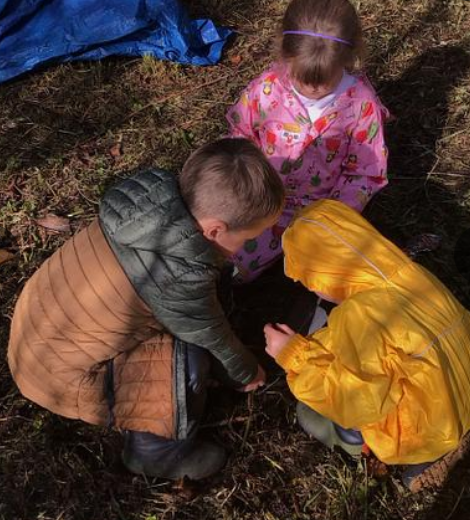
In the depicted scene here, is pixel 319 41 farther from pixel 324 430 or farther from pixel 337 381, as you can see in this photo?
pixel 324 430

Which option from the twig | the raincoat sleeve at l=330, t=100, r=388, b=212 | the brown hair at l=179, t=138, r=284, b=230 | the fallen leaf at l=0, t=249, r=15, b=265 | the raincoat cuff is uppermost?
the brown hair at l=179, t=138, r=284, b=230

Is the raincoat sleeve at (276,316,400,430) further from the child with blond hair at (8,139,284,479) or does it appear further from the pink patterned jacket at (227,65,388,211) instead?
the pink patterned jacket at (227,65,388,211)

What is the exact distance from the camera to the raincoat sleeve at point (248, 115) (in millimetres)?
2851

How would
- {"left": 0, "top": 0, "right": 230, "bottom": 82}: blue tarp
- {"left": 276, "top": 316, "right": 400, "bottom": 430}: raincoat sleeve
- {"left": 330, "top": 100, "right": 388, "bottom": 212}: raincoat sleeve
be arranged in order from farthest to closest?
{"left": 0, "top": 0, "right": 230, "bottom": 82}: blue tarp, {"left": 330, "top": 100, "right": 388, "bottom": 212}: raincoat sleeve, {"left": 276, "top": 316, "right": 400, "bottom": 430}: raincoat sleeve

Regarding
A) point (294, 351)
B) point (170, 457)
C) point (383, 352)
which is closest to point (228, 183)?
point (294, 351)

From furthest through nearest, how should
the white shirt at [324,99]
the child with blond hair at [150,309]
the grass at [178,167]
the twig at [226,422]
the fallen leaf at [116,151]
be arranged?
the fallen leaf at [116,151] → the white shirt at [324,99] → the twig at [226,422] → the grass at [178,167] → the child with blond hair at [150,309]

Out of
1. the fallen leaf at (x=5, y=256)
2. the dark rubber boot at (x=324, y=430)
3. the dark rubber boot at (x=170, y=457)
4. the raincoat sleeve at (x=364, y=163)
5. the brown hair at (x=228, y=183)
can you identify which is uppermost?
the brown hair at (x=228, y=183)

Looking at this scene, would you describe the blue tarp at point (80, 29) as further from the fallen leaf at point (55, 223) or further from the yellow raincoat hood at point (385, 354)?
the yellow raincoat hood at point (385, 354)

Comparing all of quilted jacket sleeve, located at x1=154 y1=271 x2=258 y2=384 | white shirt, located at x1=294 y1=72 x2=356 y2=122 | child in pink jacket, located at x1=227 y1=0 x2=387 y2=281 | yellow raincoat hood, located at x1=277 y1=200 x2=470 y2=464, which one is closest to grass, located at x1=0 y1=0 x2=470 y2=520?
child in pink jacket, located at x1=227 y1=0 x2=387 y2=281

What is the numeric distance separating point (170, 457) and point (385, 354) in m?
0.91

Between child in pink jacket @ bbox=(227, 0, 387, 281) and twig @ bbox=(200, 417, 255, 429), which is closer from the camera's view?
twig @ bbox=(200, 417, 255, 429)

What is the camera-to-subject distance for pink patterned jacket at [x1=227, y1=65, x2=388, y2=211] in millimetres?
2773

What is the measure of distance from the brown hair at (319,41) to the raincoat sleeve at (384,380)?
1.03m

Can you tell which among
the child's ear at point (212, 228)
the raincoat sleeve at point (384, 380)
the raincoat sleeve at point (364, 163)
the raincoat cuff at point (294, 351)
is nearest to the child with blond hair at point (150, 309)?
the child's ear at point (212, 228)
